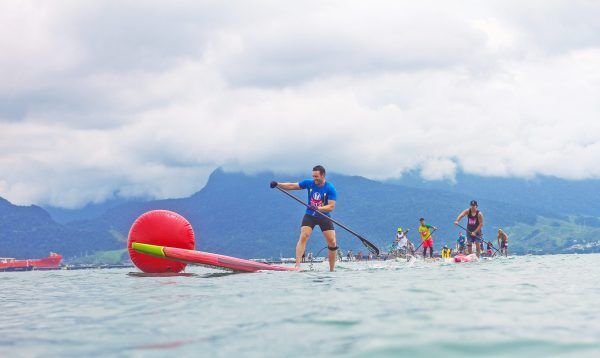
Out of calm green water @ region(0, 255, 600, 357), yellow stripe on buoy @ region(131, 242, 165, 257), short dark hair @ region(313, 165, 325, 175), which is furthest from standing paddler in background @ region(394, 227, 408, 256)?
calm green water @ region(0, 255, 600, 357)

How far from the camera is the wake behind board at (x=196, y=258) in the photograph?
15891 millimetres

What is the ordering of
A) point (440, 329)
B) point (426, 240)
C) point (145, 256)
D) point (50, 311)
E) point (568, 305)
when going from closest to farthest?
point (440, 329) < point (568, 305) < point (50, 311) < point (145, 256) < point (426, 240)

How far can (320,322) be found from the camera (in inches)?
259

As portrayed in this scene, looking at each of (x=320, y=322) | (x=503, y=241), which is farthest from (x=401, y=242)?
(x=320, y=322)

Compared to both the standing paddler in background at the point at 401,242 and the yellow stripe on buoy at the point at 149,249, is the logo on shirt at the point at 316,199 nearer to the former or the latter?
the yellow stripe on buoy at the point at 149,249

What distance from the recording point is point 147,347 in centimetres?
563

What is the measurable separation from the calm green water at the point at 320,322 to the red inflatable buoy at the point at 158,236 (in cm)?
590

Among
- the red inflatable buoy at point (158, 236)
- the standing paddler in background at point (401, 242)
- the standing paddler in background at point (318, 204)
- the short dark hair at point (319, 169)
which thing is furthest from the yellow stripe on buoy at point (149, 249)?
the standing paddler in background at point (401, 242)

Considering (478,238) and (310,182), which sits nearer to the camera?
(310,182)

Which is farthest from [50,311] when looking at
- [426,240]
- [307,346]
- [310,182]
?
[426,240]

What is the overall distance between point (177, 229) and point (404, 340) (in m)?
12.2

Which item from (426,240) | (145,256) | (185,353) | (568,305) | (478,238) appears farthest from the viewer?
(426,240)

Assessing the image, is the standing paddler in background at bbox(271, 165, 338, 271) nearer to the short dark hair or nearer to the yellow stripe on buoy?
the short dark hair

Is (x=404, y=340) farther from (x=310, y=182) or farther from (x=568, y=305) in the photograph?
(x=310, y=182)
